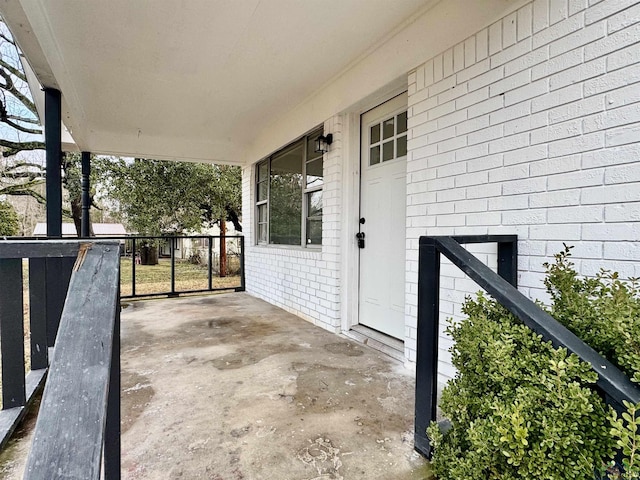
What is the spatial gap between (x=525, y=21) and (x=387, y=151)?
57.0 inches

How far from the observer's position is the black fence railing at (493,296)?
104 centimetres

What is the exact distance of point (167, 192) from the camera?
27.9ft

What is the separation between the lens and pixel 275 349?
10.2 feet

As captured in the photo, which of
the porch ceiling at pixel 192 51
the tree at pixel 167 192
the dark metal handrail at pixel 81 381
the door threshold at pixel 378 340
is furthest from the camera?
the tree at pixel 167 192

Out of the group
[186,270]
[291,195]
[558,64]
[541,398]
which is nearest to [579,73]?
[558,64]

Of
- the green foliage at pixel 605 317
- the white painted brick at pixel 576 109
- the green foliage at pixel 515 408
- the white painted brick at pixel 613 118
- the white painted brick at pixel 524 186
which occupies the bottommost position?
the green foliage at pixel 515 408

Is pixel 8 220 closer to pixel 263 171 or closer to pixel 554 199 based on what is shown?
pixel 263 171

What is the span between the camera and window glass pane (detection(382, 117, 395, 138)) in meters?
3.19

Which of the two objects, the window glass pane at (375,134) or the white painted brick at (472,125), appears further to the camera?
the window glass pane at (375,134)

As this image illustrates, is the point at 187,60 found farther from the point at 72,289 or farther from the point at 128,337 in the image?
the point at 72,289

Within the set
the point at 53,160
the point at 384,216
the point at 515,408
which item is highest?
the point at 53,160

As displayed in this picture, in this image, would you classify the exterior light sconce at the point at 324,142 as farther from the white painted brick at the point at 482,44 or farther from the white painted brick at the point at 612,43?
the white painted brick at the point at 612,43

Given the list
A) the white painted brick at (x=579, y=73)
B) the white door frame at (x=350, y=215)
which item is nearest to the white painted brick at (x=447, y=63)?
the white painted brick at (x=579, y=73)

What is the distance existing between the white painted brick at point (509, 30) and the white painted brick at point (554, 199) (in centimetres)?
92
